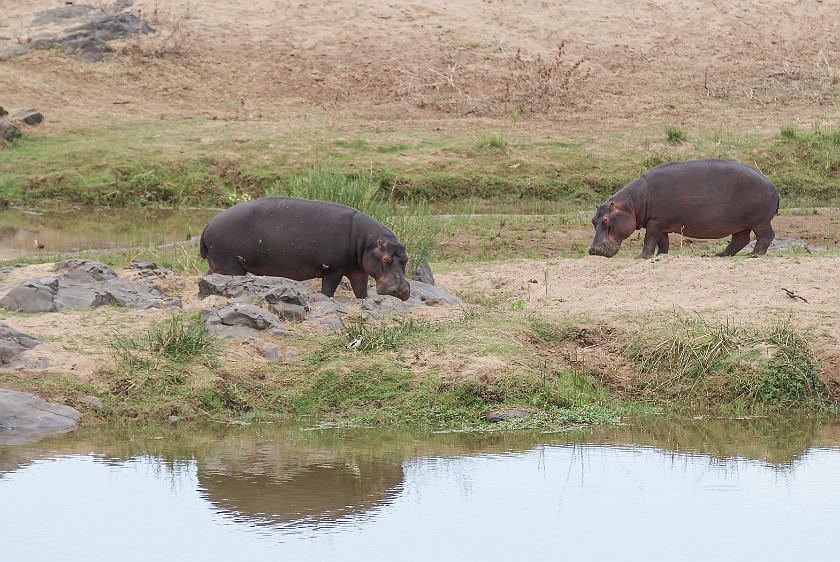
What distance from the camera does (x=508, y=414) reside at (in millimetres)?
7480

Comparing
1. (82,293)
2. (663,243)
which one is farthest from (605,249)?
(82,293)

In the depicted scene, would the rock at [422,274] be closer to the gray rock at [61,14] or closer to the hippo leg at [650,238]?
the hippo leg at [650,238]

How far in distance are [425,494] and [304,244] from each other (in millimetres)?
3695

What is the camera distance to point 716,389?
7988mm

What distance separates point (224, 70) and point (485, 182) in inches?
253

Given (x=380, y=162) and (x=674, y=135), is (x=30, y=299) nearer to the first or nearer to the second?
(x=380, y=162)

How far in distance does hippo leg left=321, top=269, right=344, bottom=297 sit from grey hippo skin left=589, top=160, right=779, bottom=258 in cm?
314

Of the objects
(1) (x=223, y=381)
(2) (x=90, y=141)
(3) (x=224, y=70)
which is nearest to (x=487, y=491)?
(1) (x=223, y=381)

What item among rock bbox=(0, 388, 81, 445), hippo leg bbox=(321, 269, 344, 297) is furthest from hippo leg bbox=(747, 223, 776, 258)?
rock bbox=(0, 388, 81, 445)

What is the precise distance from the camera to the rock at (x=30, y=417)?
23.3 ft

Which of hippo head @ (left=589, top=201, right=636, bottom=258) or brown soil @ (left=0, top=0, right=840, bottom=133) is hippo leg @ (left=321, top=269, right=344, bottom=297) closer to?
hippo head @ (left=589, top=201, right=636, bottom=258)

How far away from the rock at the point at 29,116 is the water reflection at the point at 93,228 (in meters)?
2.81

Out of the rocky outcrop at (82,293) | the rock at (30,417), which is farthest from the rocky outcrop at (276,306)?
the rock at (30,417)

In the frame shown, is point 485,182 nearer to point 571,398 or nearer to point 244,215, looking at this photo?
point 244,215
